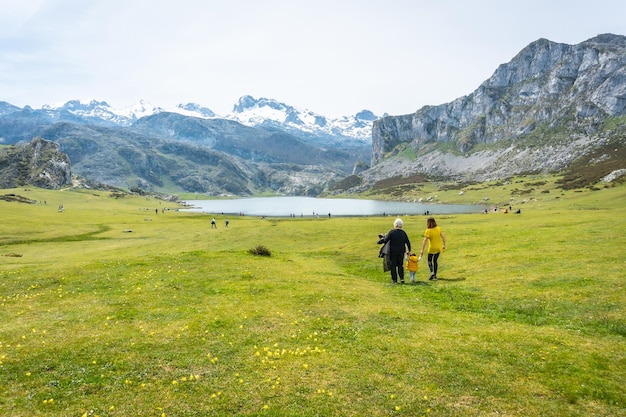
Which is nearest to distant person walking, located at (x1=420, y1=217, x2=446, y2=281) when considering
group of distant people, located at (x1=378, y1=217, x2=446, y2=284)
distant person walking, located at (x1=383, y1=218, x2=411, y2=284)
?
group of distant people, located at (x1=378, y1=217, x2=446, y2=284)

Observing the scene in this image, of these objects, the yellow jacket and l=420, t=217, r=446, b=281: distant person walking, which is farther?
l=420, t=217, r=446, b=281: distant person walking

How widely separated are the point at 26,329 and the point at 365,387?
52.3ft

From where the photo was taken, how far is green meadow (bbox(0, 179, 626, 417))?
11734 millimetres

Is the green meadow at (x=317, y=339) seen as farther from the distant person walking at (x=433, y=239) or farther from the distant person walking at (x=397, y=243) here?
the distant person walking at (x=397, y=243)

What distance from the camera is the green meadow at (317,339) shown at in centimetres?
1173

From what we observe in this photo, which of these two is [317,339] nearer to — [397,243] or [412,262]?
[397,243]

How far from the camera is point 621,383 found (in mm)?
12133

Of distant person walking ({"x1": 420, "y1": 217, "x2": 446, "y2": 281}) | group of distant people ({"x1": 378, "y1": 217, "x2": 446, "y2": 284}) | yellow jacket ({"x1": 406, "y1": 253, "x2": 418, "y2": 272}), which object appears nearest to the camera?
group of distant people ({"x1": 378, "y1": 217, "x2": 446, "y2": 284})

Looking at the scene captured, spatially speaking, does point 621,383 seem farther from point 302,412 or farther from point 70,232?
point 70,232

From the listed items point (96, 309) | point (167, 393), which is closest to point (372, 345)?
point (167, 393)

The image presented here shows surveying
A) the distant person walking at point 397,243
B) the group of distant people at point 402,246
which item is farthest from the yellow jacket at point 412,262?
the distant person walking at point 397,243

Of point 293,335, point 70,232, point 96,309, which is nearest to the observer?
point 293,335

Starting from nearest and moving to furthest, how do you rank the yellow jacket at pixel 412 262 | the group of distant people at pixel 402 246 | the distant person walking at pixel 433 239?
1. the group of distant people at pixel 402 246
2. the yellow jacket at pixel 412 262
3. the distant person walking at pixel 433 239

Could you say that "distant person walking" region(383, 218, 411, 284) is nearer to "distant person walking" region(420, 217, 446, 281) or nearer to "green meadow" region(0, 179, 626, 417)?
"distant person walking" region(420, 217, 446, 281)
